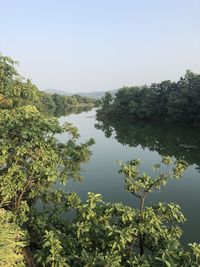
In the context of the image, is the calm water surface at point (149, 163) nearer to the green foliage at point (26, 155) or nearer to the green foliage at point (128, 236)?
the green foliage at point (26, 155)

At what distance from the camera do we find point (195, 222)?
16484mm

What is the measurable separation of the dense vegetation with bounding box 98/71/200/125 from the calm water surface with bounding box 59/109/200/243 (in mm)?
3529

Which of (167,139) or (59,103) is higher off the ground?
(59,103)

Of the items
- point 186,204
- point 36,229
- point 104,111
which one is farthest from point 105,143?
point 104,111

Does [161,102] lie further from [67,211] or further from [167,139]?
Result: [67,211]

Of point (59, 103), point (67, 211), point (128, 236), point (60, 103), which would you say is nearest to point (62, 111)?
point (59, 103)

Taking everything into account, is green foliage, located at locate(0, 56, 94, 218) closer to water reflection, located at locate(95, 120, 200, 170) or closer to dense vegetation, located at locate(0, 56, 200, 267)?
dense vegetation, located at locate(0, 56, 200, 267)

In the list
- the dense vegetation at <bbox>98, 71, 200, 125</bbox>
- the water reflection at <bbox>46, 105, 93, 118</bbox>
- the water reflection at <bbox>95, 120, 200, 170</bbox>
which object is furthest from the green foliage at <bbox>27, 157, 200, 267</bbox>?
the water reflection at <bbox>46, 105, 93, 118</bbox>

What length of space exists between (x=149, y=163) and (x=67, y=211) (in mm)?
23164

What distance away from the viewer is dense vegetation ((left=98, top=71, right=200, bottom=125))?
56625 mm

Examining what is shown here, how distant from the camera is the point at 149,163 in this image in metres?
30.7

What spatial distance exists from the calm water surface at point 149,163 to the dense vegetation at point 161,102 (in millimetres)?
3529

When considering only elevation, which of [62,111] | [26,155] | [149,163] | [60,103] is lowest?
[149,163]

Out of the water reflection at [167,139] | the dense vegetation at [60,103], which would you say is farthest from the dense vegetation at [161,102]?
the dense vegetation at [60,103]
